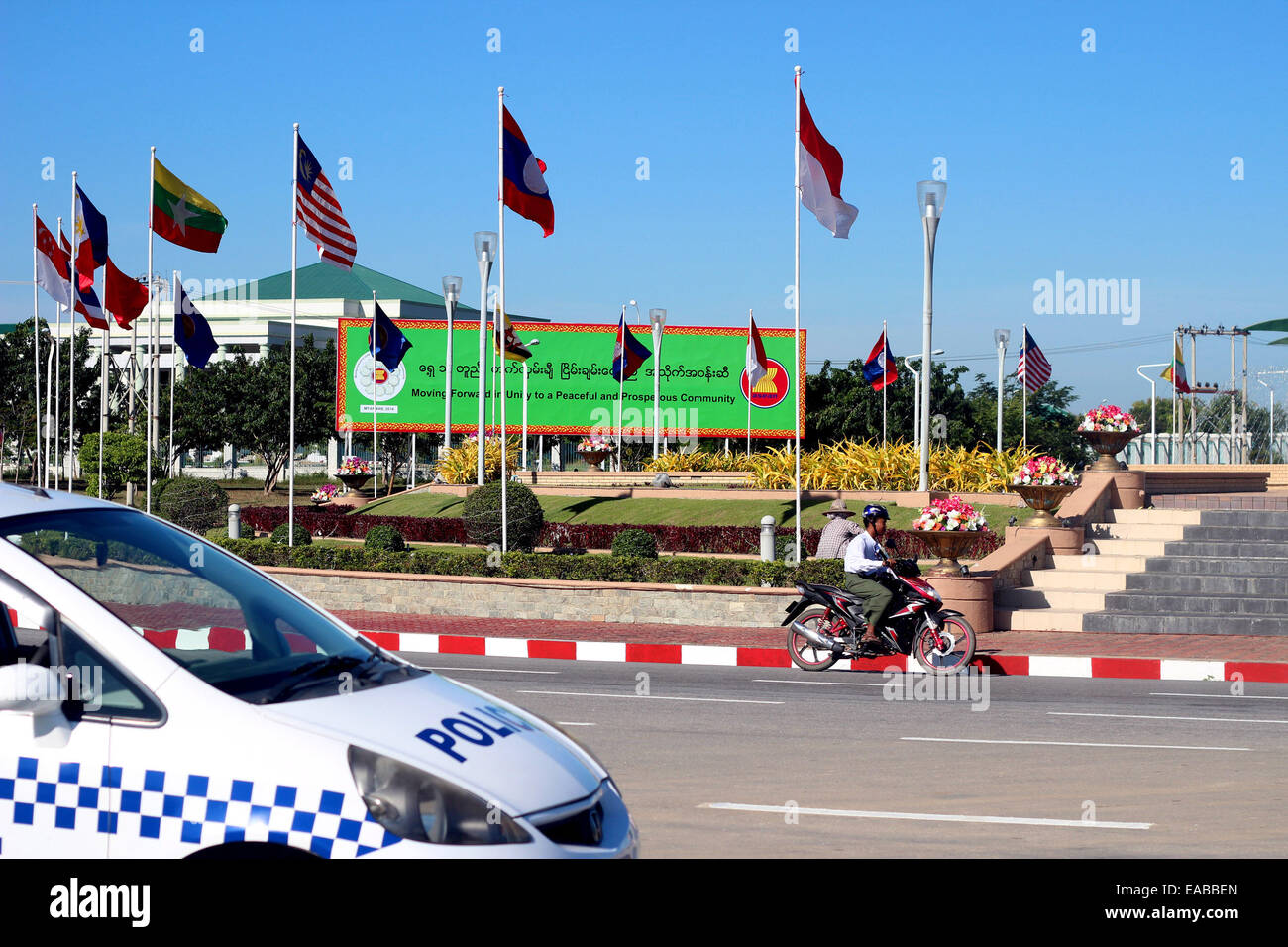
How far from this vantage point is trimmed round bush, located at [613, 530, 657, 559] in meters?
22.7

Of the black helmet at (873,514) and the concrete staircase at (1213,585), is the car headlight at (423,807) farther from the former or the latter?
the concrete staircase at (1213,585)

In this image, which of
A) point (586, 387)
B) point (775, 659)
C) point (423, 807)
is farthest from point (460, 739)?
point (586, 387)

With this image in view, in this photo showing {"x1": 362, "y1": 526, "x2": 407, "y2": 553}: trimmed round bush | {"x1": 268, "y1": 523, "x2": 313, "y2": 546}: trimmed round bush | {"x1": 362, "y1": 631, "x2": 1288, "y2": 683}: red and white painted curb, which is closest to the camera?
{"x1": 362, "y1": 631, "x2": 1288, "y2": 683}: red and white painted curb

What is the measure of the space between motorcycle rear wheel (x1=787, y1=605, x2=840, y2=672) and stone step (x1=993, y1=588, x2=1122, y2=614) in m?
4.24

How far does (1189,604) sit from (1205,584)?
0.91 meters

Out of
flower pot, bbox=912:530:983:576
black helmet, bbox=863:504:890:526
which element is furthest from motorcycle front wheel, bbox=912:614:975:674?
flower pot, bbox=912:530:983:576

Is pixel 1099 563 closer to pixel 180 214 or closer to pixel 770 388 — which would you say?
pixel 180 214

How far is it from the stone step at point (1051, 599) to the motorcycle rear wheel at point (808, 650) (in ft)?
13.9

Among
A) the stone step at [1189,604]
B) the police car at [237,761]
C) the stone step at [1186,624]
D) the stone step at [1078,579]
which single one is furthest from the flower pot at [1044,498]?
the police car at [237,761]

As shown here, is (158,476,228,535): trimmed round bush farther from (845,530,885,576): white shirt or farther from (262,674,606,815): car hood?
(262,674,606,815): car hood

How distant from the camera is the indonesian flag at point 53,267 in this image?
29.1 metres

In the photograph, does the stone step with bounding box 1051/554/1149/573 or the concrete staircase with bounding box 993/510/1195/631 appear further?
the stone step with bounding box 1051/554/1149/573

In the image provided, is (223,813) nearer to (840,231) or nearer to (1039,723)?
(1039,723)

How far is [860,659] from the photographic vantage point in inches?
585
